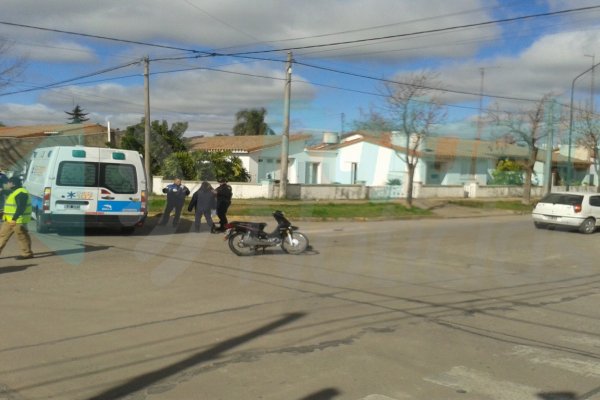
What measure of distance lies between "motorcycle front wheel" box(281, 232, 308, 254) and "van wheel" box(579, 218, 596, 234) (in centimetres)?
1183

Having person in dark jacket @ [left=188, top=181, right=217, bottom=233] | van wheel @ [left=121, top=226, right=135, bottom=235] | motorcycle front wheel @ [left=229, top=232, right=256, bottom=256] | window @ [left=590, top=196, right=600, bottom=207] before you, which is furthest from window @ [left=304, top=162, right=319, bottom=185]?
motorcycle front wheel @ [left=229, top=232, right=256, bottom=256]

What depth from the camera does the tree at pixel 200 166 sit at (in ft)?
102

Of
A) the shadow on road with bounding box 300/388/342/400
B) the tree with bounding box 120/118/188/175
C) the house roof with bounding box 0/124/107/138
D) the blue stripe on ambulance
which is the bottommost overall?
the shadow on road with bounding box 300/388/342/400

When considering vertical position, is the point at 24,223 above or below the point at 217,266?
above

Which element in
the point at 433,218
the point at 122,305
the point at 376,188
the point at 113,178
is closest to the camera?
the point at 122,305

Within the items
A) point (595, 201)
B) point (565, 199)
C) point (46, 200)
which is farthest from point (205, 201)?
point (595, 201)

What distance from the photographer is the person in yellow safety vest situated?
10625 millimetres

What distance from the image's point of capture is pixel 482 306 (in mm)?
8617

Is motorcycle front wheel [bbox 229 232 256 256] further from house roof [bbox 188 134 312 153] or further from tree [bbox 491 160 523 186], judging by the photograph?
tree [bbox 491 160 523 186]

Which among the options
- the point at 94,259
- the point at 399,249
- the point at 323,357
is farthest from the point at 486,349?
the point at 399,249

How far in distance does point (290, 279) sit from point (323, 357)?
166 inches

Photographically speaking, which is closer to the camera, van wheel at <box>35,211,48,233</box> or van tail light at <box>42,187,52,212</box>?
van tail light at <box>42,187,52,212</box>

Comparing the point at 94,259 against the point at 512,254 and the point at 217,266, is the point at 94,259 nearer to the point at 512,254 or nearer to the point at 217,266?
the point at 217,266

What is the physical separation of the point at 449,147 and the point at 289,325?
131 ft
